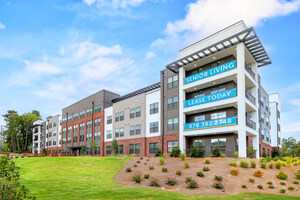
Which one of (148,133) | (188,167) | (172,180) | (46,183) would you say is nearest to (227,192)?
(172,180)

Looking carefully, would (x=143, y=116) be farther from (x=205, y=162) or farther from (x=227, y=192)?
(x=227, y=192)

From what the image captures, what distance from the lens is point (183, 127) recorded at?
33.0 meters

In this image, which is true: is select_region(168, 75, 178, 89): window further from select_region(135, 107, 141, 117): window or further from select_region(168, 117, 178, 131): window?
select_region(135, 107, 141, 117): window

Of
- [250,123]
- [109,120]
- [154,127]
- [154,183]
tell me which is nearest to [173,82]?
[154,127]

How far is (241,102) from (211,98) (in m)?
3.90

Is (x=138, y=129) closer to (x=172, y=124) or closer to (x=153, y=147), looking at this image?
(x=153, y=147)

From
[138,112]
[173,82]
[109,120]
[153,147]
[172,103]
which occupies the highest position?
[173,82]

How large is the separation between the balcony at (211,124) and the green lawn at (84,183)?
937 cm

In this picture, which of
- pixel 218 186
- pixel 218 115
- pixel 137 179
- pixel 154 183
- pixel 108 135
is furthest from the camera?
pixel 108 135

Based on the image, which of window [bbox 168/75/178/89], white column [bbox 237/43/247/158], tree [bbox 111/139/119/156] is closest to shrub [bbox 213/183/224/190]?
white column [bbox 237/43/247/158]

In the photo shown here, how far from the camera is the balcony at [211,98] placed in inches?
1107

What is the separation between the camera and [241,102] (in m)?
26.9

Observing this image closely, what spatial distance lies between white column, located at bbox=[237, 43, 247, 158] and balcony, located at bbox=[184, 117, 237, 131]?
88cm

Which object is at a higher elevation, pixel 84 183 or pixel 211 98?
pixel 211 98
